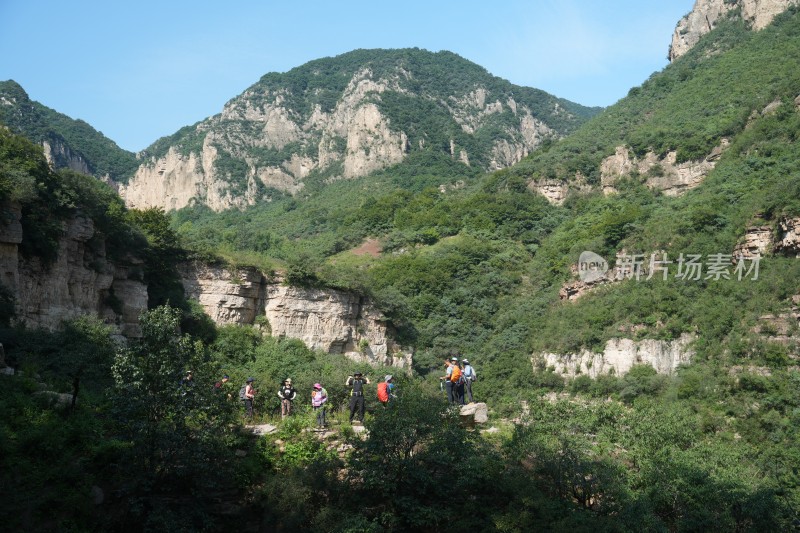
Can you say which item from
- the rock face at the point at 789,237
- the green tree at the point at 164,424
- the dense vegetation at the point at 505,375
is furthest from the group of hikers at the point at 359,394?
the rock face at the point at 789,237

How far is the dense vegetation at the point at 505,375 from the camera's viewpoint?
1298cm

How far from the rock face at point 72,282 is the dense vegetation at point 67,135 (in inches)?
3238

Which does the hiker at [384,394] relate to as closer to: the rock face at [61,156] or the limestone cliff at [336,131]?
the rock face at [61,156]

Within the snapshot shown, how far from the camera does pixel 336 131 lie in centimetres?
12531

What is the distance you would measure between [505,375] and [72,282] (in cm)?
2750

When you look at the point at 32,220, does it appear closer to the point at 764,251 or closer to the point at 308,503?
the point at 308,503

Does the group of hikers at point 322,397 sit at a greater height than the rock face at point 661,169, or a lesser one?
lesser

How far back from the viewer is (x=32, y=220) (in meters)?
23.0

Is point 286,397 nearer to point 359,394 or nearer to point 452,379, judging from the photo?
point 359,394

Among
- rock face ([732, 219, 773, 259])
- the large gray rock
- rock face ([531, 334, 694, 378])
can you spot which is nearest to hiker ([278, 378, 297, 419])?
the large gray rock

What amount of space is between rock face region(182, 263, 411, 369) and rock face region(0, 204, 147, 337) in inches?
153

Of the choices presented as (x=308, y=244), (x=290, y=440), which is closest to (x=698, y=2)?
(x=308, y=244)

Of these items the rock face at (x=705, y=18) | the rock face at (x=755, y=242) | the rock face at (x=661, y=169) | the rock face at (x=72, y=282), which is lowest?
the rock face at (x=72, y=282)

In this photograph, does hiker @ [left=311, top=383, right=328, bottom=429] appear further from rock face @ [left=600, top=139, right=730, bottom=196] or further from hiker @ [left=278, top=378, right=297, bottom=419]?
rock face @ [left=600, top=139, right=730, bottom=196]
